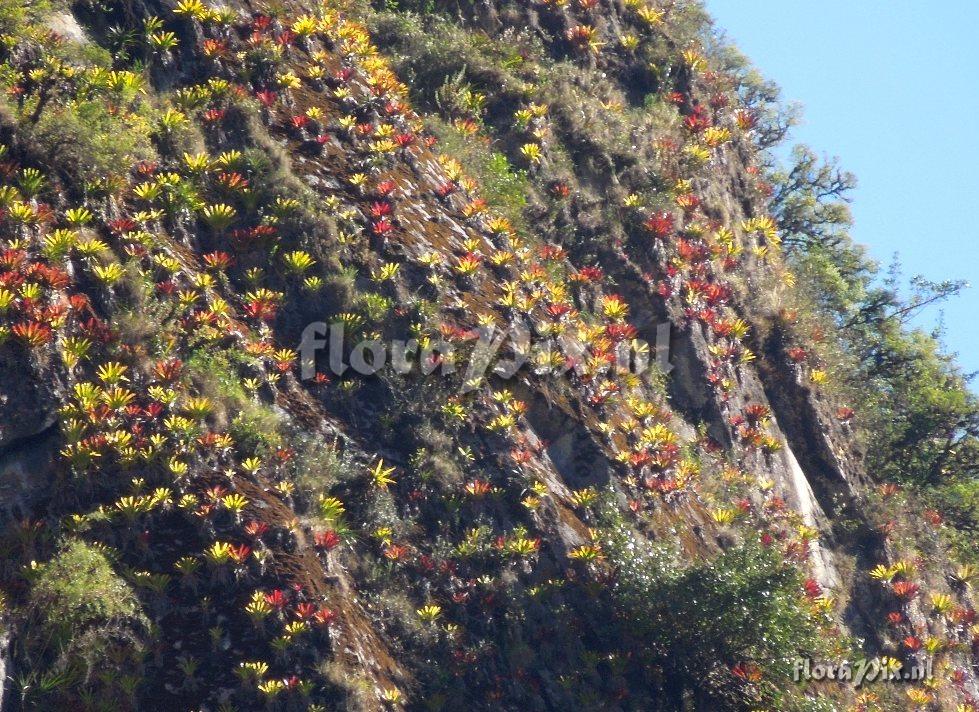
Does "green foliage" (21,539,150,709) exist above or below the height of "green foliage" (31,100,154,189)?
below

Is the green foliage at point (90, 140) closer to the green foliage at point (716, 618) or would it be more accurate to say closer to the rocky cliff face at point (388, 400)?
the rocky cliff face at point (388, 400)

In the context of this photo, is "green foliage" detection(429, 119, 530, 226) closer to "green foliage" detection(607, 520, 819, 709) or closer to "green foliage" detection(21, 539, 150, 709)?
"green foliage" detection(607, 520, 819, 709)

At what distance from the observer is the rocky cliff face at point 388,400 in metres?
13.7

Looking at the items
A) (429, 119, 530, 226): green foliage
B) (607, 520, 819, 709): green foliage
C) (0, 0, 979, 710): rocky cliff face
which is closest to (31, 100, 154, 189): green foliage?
(0, 0, 979, 710): rocky cliff face

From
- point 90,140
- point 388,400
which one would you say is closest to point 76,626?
point 388,400

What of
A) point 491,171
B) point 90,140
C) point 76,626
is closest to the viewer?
point 76,626

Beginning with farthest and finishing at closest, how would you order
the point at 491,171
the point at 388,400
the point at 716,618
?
1. the point at 491,171
2. the point at 388,400
3. the point at 716,618

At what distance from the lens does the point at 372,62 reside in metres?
20.1

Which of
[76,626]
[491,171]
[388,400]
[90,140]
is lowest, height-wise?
[76,626]

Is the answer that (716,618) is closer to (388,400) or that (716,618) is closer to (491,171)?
(388,400)

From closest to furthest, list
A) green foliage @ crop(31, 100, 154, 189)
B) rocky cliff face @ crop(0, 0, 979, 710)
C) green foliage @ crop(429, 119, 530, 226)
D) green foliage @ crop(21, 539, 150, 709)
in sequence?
green foliage @ crop(21, 539, 150, 709) → rocky cliff face @ crop(0, 0, 979, 710) → green foliage @ crop(31, 100, 154, 189) → green foliage @ crop(429, 119, 530, 226)

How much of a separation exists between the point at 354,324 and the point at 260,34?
5684 millimetres

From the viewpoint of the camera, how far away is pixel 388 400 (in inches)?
645

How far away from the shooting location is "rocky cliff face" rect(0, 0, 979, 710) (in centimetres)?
1370
